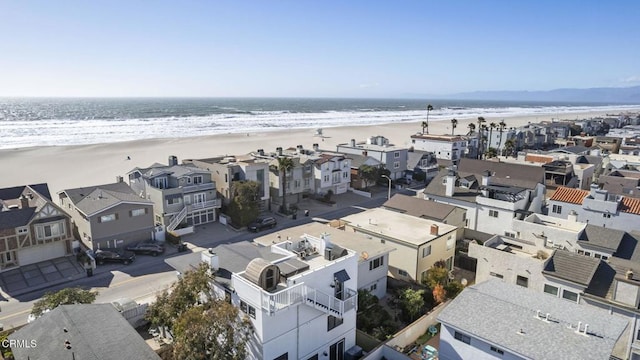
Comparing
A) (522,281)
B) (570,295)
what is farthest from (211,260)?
(570,295)

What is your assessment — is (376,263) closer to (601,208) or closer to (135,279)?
(135,279)

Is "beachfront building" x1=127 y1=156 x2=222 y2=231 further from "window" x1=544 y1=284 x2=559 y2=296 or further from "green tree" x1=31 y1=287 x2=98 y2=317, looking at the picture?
"window" x1=544 y1=284 x2=559 y2=296

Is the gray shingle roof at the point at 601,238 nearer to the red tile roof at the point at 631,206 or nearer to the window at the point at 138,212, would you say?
the red tile roof at the point at 631,206

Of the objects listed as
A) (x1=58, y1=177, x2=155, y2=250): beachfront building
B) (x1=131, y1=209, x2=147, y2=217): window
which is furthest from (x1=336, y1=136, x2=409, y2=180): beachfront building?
(x1=131, y1=209, x2=147, y2=217): window

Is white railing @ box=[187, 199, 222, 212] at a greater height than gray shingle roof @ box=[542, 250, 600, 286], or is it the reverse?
gray shingle roof @ box=[542, 250, 600, 286]

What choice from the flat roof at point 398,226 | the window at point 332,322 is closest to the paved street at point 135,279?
the flat roof at point 398,226
